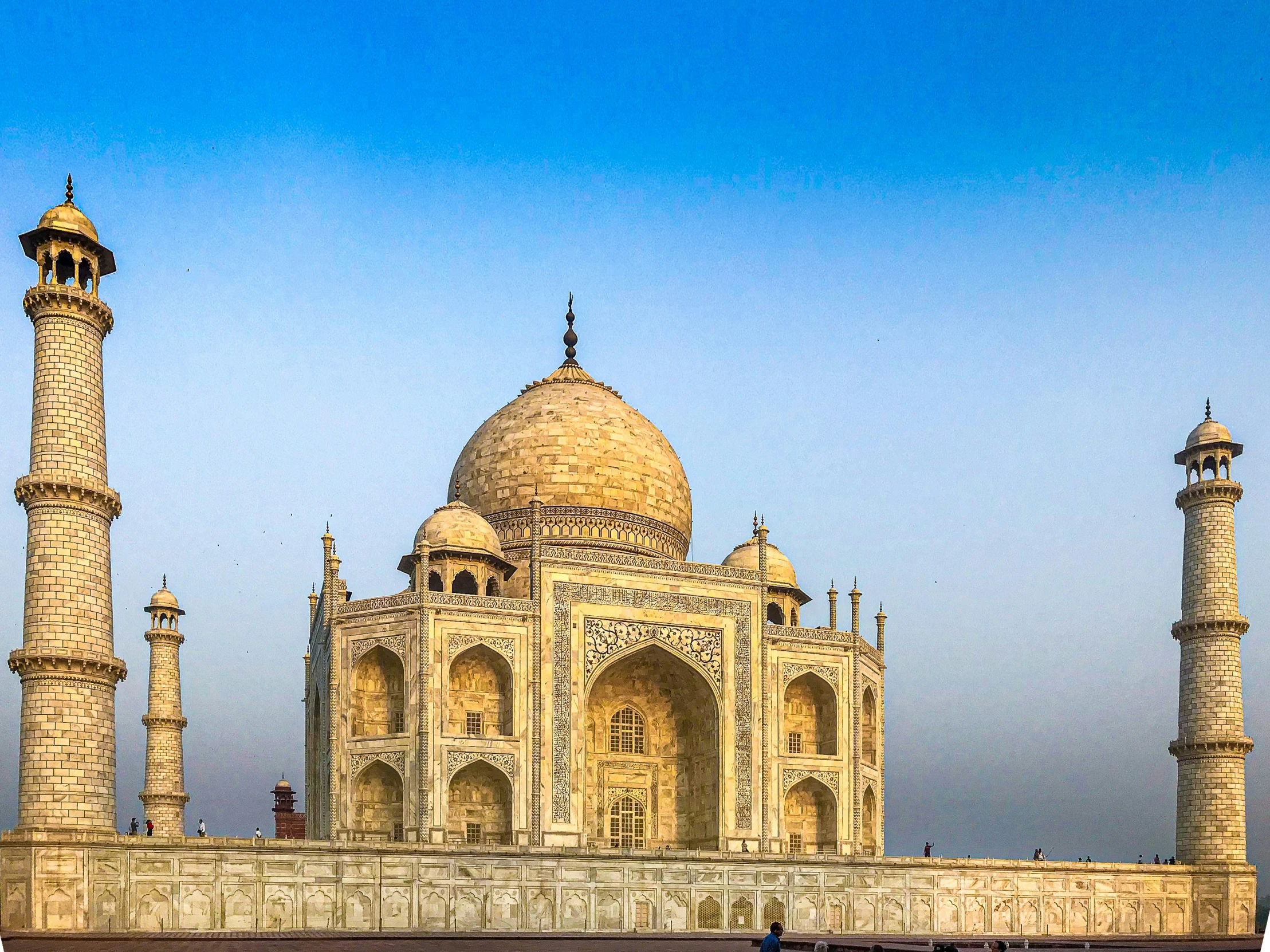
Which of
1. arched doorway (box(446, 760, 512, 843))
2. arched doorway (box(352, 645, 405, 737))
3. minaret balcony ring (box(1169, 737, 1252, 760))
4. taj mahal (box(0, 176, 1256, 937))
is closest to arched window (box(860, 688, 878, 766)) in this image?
taj mahal (box(0, 176, 1256, 937))

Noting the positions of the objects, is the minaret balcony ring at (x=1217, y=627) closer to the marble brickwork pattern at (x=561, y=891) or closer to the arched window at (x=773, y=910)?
the marble brickwork pattern at (x=561, y=891)

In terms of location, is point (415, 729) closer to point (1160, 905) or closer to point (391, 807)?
point (391, 807)

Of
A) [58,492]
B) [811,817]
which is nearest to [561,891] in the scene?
[811,817]

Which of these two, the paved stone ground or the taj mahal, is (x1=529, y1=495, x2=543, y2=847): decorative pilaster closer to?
the taj mahal

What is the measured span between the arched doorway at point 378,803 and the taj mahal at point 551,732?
0.06 meters

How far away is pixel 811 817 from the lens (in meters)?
31.9

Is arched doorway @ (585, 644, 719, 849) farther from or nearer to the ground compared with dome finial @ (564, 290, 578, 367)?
nearer to the ground

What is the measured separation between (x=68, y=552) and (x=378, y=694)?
8.68 m

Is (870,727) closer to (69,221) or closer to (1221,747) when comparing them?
(1221,747)

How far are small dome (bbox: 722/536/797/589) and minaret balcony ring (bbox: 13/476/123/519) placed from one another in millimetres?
14950

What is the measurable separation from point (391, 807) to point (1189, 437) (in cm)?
1803

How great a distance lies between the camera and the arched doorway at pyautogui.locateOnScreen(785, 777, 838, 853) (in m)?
31.5

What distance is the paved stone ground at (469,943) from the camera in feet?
60.4

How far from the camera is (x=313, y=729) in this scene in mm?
32875
